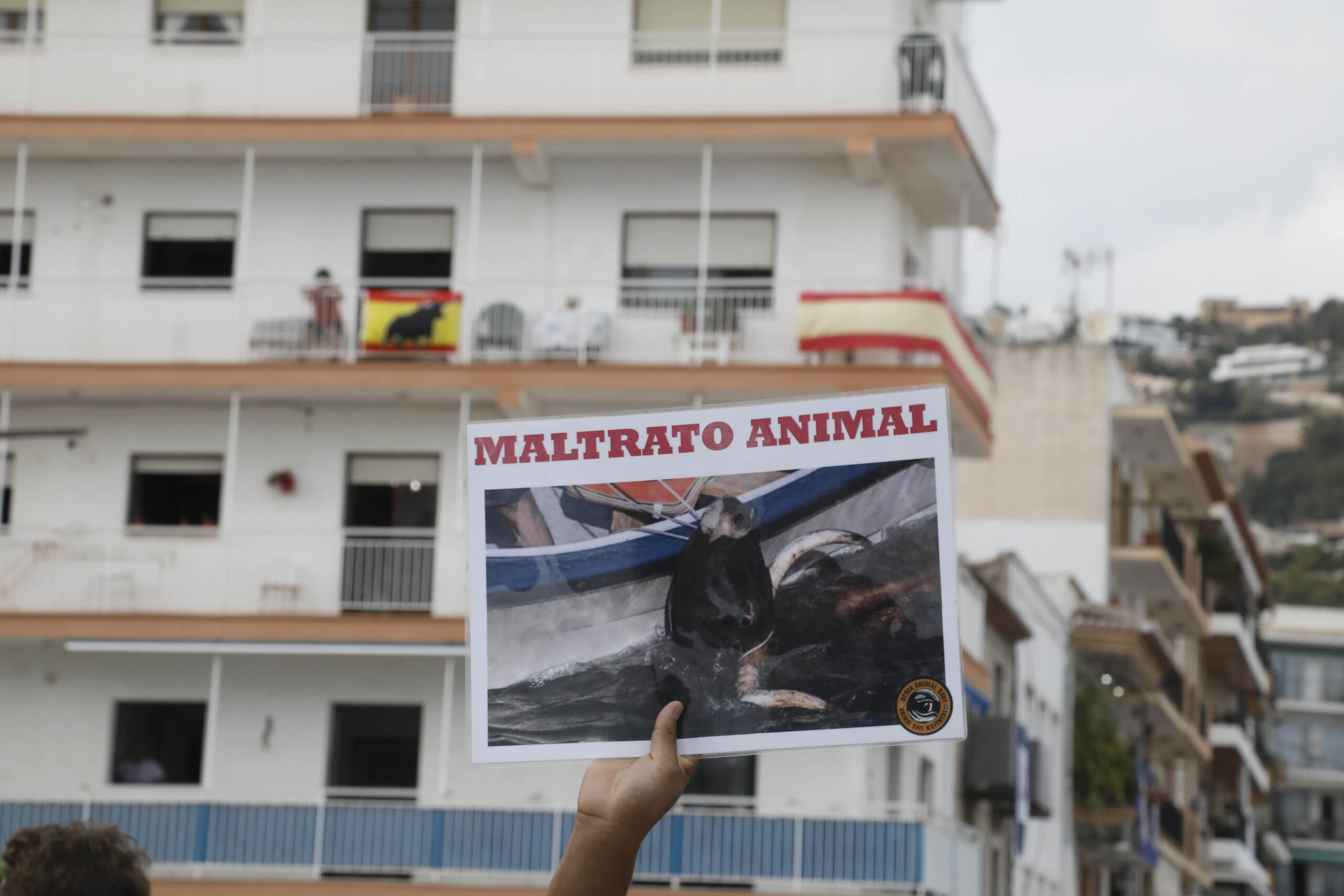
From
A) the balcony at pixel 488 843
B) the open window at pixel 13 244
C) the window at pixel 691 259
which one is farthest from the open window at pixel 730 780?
the open window at pixel 13 244

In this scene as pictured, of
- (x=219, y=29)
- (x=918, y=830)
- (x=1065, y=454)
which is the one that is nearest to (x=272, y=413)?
(x=219, y=29)

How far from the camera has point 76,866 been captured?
4.39 meters

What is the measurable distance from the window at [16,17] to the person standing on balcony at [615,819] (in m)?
27.4

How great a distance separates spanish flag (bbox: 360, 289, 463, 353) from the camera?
91.0ft

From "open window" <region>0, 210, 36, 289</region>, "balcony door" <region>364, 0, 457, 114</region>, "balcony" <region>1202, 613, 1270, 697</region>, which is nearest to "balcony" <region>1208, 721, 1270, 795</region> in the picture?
"balcony" <region>1202, 613, 1270, 697</region>

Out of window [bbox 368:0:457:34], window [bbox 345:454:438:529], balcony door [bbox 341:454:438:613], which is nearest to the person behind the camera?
balcony door [bbox 341:454:438:613]

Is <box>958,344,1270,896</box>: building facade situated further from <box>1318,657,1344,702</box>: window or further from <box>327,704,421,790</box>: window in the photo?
<box>1318,657,1344,702</box>: window

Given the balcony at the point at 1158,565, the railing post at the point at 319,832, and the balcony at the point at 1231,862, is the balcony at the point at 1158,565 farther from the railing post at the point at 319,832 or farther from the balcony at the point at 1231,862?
the railing post at the point at 319,832

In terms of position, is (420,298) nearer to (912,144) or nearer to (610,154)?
(610,154)

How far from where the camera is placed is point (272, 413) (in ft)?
94.9

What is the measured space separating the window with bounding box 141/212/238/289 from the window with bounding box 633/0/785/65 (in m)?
5.79

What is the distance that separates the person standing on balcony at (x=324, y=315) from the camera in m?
28.2

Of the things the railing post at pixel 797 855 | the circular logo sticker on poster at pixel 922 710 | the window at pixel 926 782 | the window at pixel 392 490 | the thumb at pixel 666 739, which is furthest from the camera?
the window at pixel 926 782

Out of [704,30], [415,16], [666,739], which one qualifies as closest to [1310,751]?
[704,30]
